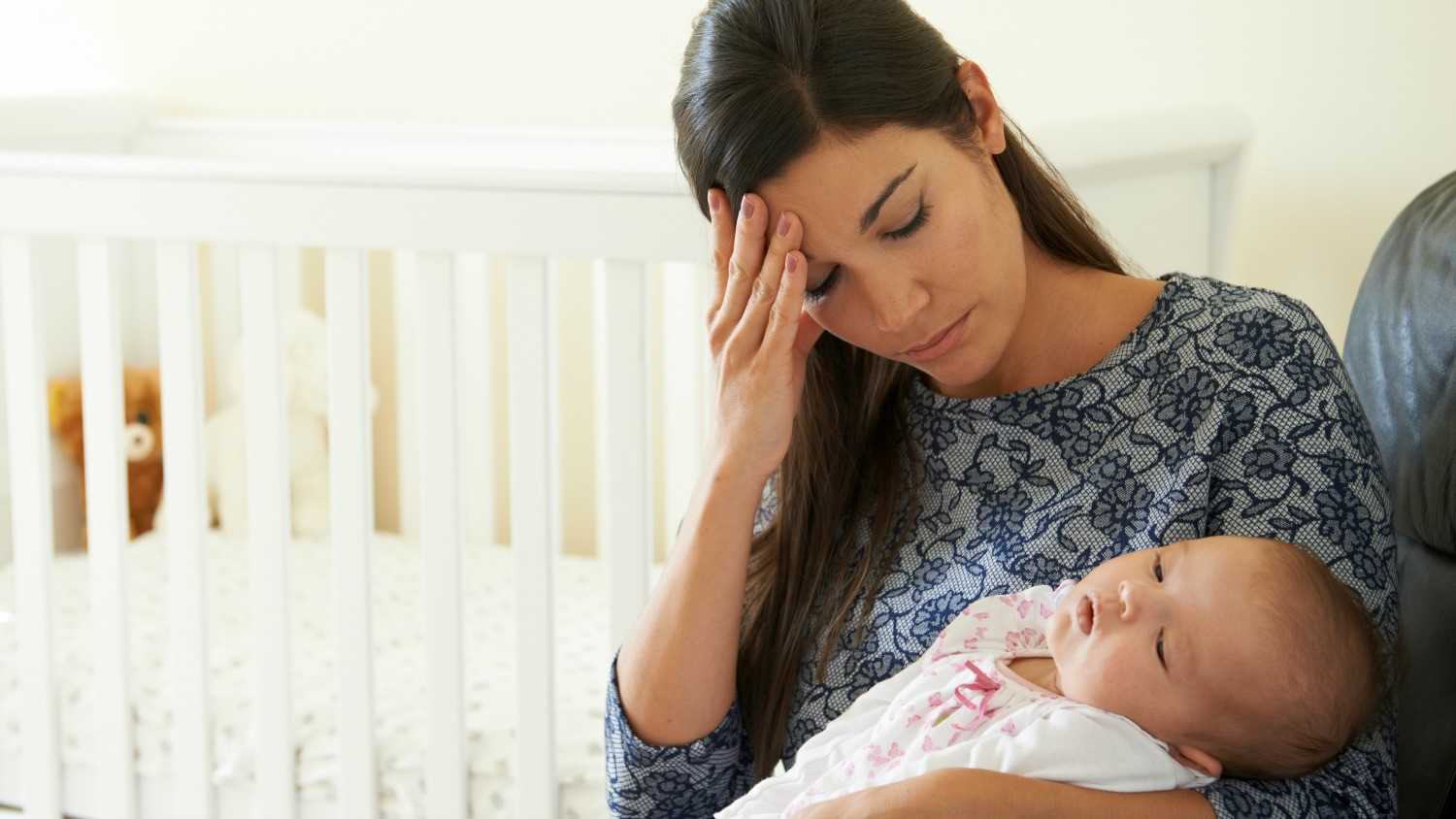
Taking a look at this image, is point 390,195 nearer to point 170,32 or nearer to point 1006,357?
point 1006,357

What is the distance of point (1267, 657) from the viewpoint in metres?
1.05

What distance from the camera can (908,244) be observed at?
1.19m

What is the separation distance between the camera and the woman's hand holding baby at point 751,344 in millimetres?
1238

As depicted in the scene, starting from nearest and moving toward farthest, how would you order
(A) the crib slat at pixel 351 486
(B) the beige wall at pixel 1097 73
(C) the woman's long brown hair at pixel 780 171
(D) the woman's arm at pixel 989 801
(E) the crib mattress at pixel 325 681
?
(D) the woman's arm at pixel 989 801, (C) the woman's long brown hair at pixel 780 171, (A) the crib slat at pixel 351 486, (E) the crib mattress at pixel 325 681, (B) the beige wall at pixel 1097 73

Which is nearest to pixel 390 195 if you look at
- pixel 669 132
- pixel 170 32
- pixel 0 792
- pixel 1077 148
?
pixel 1077 148

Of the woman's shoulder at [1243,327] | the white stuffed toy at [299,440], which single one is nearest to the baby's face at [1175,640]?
the woman's shoulder at [1243,327]

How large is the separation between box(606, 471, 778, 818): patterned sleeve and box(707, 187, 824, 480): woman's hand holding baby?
0.25 feet

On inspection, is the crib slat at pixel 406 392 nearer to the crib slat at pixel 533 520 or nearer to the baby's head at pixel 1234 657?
the crib slat at pixel 533 520

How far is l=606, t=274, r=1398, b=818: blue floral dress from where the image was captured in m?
1.17

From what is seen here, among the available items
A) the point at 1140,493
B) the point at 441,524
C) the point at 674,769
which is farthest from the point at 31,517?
the point at 1140,493

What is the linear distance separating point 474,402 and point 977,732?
179 cm

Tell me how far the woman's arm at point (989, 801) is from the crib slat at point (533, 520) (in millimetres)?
791

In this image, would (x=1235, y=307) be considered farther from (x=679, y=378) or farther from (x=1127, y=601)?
(x=679, y=378)

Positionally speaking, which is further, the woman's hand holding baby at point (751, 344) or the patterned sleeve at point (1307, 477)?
the woman's hand holding baby at point (751, 344)
